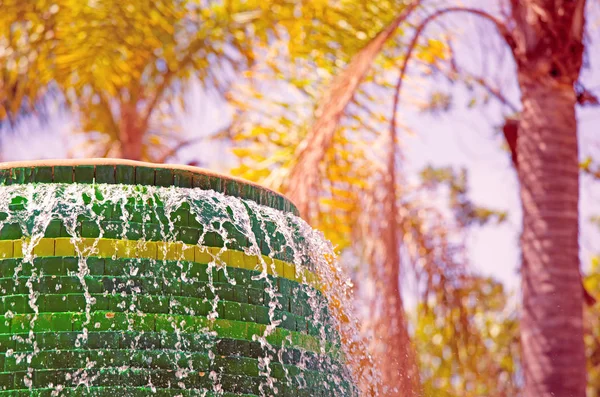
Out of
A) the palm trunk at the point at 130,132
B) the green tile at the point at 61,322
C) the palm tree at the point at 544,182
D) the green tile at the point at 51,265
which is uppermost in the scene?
the palm trunk at the point at 130,132

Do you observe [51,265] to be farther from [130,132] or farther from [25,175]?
[130,132]

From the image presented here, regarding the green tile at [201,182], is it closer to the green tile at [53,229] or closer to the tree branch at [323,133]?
the green tile at [53,229]

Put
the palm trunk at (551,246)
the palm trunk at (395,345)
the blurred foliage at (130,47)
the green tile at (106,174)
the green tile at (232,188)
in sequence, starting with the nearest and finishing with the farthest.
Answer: the green tile at (106,174) < the green tile at (232,188) < the palm trunk at (395,345) < the palm trunk at (551,246) < the blurred foliage at (130,47)

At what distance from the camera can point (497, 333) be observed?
12273mm

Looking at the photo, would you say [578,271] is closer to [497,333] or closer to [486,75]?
[486,75]

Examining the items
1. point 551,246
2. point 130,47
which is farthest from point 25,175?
point 130,47

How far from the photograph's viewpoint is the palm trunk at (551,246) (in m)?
4.09

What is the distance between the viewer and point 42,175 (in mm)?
1738

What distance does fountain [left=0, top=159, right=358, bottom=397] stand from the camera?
5.16ft

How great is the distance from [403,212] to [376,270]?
2.26 meters

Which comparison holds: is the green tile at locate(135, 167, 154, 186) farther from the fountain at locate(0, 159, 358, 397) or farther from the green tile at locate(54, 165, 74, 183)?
the green tile at locate(54, 165, 74, 183)

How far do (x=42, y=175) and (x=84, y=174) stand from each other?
9 cm

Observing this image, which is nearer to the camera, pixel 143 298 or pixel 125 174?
pixel 143 298

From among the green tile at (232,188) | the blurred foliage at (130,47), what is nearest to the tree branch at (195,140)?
the blurred foliage at (130,47)
